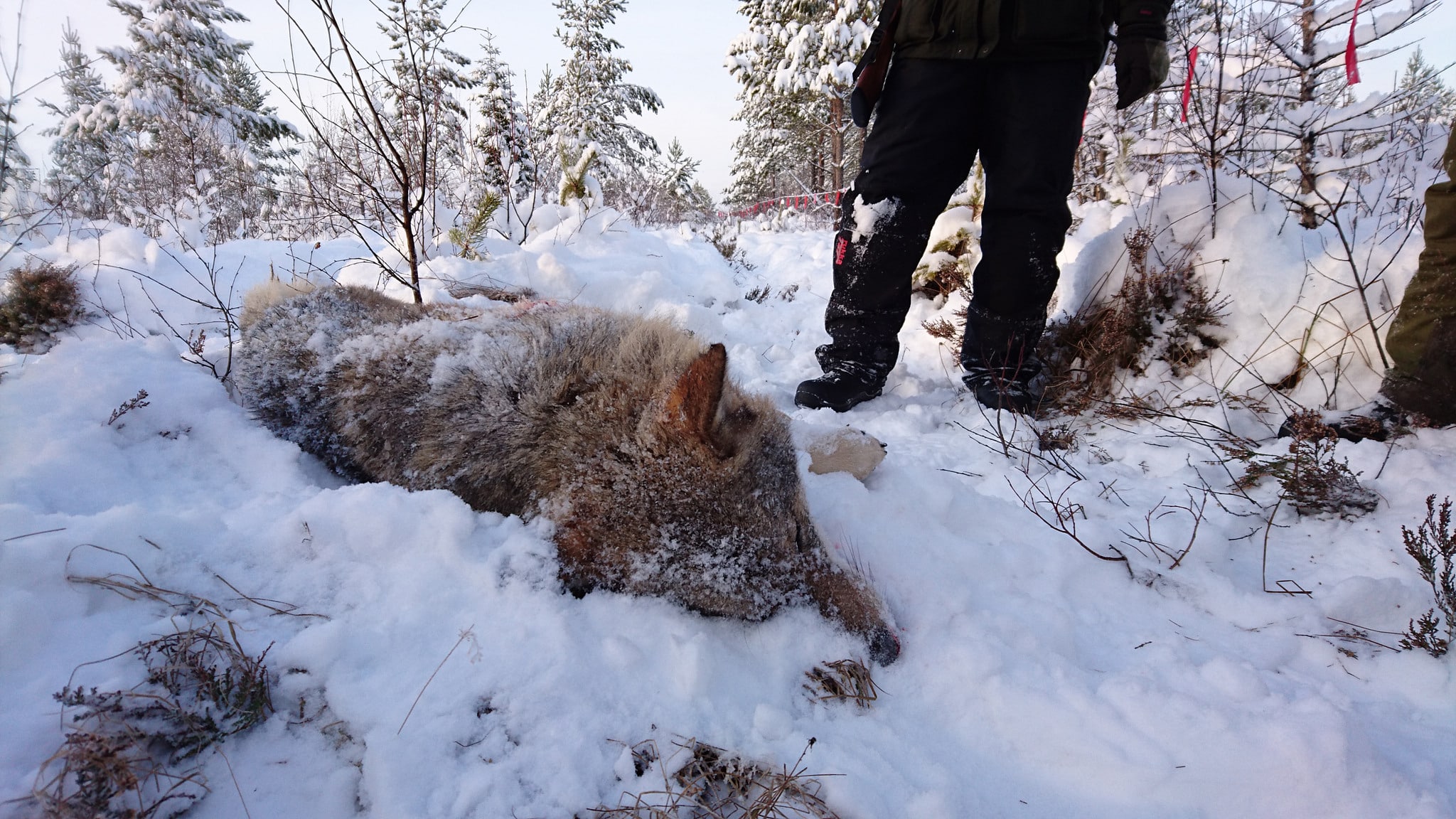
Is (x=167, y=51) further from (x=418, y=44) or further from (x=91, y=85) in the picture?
(x=418, y=44)

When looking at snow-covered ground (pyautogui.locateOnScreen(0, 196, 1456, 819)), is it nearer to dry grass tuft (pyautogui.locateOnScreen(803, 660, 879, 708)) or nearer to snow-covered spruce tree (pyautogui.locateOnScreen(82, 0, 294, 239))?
dry grass tuft (pyautogui.locateOnScreen(803, 660, 879, 708))

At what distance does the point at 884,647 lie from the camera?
6.52 feet

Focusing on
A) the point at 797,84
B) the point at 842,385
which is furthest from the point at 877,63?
the point at 797,84

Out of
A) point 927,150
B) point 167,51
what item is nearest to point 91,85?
point 167,51

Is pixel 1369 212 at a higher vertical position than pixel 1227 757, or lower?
higher

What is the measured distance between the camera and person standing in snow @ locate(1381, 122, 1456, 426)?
2.71m

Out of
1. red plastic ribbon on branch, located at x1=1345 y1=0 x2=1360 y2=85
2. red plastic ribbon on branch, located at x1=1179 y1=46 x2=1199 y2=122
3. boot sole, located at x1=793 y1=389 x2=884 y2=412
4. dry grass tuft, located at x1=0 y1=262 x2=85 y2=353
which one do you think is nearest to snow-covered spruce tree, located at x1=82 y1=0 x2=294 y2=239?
dry grass tuft, located at x1=0 y1=262 x2=85 y2=353

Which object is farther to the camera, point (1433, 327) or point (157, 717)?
point (1433, 327)

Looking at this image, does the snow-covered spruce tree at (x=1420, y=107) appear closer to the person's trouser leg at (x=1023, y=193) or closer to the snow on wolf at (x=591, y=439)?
the person's trouser leg at (x=1023, y=193)

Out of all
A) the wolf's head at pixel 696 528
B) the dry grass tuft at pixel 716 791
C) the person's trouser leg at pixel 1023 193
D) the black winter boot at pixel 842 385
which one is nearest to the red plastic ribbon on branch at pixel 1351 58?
the person's trouser leg at pixel 1023 193

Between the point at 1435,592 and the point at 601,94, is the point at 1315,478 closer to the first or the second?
A: the point at 1435,592

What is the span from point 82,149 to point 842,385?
32.0 m

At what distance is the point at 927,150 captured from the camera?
378 centimetres

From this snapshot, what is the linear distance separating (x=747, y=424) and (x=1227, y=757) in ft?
5.72
